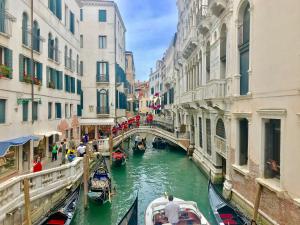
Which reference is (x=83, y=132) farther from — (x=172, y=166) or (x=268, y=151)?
(x=268, y=151)

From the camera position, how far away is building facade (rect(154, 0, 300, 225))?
295 inches

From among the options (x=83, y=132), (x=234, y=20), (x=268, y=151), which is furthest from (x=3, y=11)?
(x=83, y=132)

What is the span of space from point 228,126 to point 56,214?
7233mm

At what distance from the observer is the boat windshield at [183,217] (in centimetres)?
814

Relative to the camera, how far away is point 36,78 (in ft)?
48.1

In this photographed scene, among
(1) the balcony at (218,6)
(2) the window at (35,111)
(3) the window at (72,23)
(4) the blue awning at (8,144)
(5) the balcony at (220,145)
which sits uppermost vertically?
(3) the window at (72,23)

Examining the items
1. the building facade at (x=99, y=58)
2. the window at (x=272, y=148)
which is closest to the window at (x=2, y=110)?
the window at (x=272, y=148)

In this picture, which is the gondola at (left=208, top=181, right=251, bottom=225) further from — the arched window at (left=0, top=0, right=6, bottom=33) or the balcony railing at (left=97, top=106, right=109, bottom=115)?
the balcony railing at (left=97, top=106, right=109, bottom=115)

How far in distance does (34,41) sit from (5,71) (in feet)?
11.8

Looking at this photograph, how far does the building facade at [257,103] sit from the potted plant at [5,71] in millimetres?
8284

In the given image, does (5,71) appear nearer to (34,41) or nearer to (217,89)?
(34,41)

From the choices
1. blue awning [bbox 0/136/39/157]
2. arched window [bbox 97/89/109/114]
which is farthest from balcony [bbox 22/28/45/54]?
arched window [bbox 97/89/109/114]

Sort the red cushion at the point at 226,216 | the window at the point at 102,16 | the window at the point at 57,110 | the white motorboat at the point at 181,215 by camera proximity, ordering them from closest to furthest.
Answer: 1. the white motorboat at the point at 181,215
2. the red cushion at the point at 226,216
3. the window at the point at 57,110
4. the window at the point at 102,16

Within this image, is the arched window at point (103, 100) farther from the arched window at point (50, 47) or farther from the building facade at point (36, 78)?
the arched window at point (50, 47)
